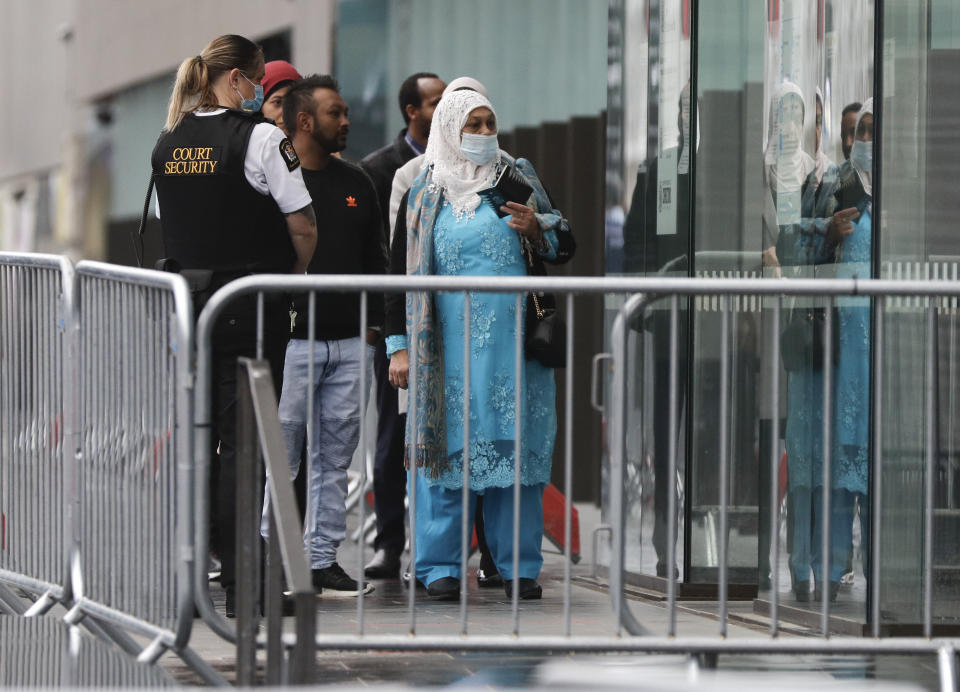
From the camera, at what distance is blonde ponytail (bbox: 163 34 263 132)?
6738 mm

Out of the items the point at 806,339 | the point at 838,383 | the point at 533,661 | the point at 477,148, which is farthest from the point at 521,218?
the point at 533,661

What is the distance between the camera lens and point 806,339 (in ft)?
20.5

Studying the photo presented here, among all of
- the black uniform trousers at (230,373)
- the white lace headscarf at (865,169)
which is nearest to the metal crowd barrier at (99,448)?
the black uniform trousers at (230,373)

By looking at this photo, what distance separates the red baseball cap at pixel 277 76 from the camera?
27.5 ft

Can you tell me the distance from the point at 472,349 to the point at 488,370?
102 millimetres

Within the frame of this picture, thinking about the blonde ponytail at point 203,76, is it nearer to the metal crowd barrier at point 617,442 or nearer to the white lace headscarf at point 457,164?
the white lace headscarf at point 457,164

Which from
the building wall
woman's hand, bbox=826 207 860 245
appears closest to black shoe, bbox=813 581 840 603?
woman's hand, bbox=826 207 860 245

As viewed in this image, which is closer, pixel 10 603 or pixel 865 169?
pixel 865 169

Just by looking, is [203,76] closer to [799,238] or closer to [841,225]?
[799,238]

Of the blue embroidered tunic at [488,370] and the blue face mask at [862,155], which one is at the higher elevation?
the blue face mask at [862,155]

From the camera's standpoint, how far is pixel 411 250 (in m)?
7.20

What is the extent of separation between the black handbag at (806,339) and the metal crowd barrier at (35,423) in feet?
7.83

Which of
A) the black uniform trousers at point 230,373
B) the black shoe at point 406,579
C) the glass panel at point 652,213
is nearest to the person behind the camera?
the black uniform trousers at point 230,373

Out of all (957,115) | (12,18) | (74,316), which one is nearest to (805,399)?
(957,115)
